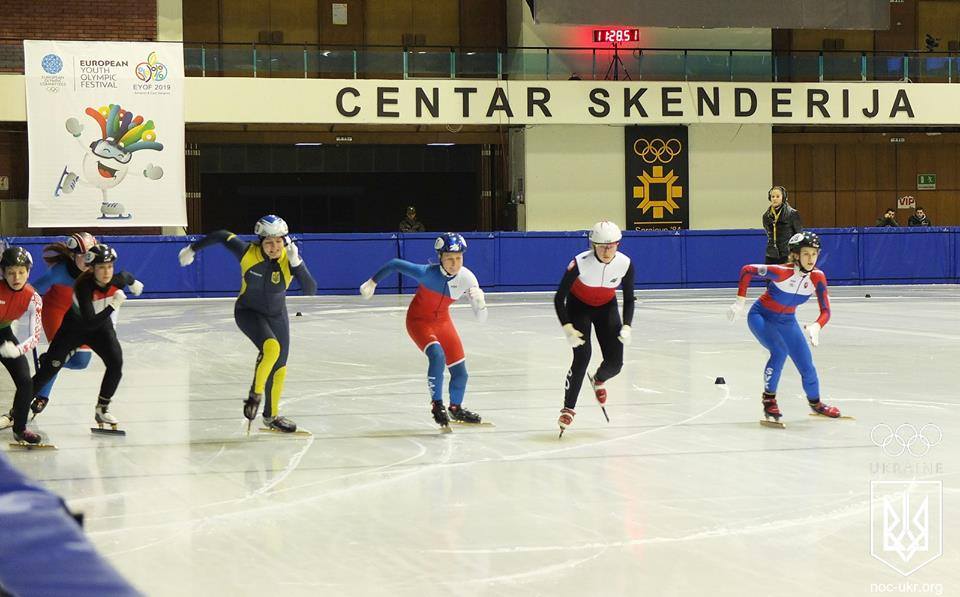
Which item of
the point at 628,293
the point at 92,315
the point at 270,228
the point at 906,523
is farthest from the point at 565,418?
the point at 92,315

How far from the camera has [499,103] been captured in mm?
26250

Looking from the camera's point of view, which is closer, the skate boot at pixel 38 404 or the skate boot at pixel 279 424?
the skate boot at pixel 279 424

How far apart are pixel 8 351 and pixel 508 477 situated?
3.33m

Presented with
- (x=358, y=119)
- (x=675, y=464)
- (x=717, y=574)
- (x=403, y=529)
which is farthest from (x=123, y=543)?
Result: (x=358, y=119)

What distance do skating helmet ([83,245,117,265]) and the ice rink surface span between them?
1219mm

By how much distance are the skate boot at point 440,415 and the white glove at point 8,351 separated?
9.04ft

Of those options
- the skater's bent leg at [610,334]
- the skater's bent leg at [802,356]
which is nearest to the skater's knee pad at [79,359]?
the skater's bent leg at [610,334]

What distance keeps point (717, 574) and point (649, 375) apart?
264 inches

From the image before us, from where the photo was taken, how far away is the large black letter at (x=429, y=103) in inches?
1017

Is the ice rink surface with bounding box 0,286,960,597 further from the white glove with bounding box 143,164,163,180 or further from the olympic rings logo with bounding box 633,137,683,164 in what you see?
the olympic rings logo with bounding box 633,137,683,164

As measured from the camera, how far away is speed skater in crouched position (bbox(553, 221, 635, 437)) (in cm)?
812

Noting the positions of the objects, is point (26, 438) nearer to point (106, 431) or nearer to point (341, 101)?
point (106, 431)

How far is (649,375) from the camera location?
1126 cm

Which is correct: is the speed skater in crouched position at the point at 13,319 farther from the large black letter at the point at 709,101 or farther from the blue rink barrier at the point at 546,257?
the large black letter at the point at 709,101
